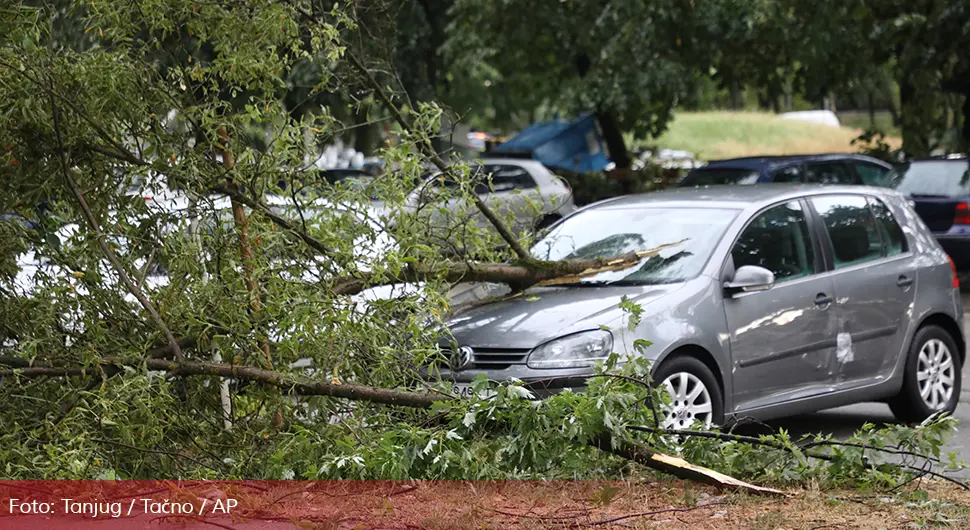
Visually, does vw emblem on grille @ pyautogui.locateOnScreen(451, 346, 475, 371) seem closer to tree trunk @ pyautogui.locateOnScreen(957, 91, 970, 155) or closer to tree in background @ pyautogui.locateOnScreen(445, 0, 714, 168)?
tree in background @ pyautogui.locateOnScreen(445, 0, 714, 168)

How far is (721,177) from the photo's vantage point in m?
17.6

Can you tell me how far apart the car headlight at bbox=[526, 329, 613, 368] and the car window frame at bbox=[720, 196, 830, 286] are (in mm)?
1090

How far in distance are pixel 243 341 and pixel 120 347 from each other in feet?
1.99

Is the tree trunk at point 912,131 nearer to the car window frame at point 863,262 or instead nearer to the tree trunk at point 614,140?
the tree trunk at point 614,140

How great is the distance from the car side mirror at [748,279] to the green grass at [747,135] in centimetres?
4409

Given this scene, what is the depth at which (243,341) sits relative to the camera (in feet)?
19.6

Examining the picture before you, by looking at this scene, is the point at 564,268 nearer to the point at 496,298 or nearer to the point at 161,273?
the point at 496,298

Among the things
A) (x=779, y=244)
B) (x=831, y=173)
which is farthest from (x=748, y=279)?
(x=831, y=173)

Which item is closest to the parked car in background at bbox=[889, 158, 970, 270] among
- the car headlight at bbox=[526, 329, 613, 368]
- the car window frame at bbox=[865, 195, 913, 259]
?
the car window frame at bbox=[865, 195, 913, 259]

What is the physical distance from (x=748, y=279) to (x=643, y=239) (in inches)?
32.1

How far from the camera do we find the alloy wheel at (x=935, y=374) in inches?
337

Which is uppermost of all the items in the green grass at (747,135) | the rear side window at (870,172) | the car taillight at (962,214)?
the green grass at (747,135)

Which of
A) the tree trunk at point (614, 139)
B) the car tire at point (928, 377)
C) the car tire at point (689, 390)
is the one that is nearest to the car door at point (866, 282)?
the car tire at point (928, 377)

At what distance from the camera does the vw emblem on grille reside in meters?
6.85
